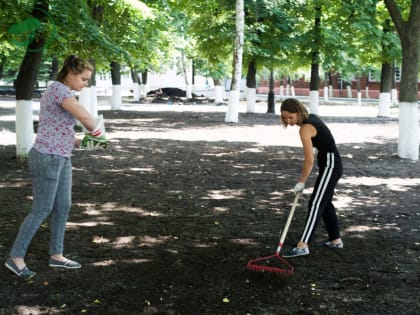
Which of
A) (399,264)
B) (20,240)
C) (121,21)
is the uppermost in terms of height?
(121,21)

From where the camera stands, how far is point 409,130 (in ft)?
39.3

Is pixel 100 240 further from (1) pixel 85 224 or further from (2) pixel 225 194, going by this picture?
(2) pixel 225 194

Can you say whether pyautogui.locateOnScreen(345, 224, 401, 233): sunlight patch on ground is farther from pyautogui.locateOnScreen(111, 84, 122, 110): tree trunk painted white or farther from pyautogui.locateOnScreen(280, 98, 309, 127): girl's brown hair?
pyautogui.locateOnScreen(111, 84, 122, 110): tree trunk painted white

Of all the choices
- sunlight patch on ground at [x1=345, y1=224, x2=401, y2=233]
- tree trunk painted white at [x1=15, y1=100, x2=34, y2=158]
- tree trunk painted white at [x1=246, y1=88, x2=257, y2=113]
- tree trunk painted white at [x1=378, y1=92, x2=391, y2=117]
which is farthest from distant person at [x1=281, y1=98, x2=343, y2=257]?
tree trunk painted white at [x1=246, y1=88, x2=257, y2=113]

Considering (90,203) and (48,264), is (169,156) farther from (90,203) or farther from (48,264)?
(48,264)

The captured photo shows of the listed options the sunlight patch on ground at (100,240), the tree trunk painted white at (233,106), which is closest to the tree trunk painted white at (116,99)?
the tree trunk painted white at (233,106)

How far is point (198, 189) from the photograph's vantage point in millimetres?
8750

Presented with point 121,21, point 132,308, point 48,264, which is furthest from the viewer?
point 121,21

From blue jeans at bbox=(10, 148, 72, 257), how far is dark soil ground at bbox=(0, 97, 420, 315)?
40 centimetres

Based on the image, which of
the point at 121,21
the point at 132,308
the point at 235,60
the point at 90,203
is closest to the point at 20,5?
the point at 90,203

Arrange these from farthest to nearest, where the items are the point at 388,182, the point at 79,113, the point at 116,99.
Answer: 1. the point at 116,99
2. the point at 388,182
3. the point at 79,113

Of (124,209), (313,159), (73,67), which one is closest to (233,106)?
(124,209)

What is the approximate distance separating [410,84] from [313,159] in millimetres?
8040

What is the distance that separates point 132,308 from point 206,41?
2319cm
